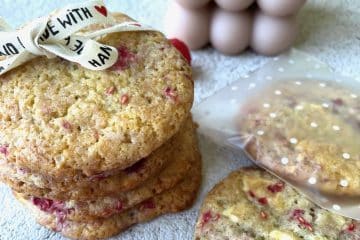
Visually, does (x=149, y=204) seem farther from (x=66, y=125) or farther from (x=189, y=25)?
(x=189, y=25)

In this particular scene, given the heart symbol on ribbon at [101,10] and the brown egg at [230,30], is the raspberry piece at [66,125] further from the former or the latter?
the brown egg at [230,30]

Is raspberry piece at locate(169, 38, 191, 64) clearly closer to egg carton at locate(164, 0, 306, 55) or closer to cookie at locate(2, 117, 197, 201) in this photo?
egg carton at locate(164, 0, 306, 55)

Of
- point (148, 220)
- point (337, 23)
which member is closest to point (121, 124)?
point (148, 220)

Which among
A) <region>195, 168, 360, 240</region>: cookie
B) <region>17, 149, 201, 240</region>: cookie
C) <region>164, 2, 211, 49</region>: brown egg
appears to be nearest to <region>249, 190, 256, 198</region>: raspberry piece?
<region>195, 168, 360, 240</region>: cookie

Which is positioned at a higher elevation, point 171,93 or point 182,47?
point 171,93

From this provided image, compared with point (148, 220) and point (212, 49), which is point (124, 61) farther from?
point (212, 49)

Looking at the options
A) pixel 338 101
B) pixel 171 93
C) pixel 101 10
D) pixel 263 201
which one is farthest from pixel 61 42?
pixel 338 101

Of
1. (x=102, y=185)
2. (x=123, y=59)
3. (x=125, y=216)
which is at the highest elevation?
(x=123, y=59)
